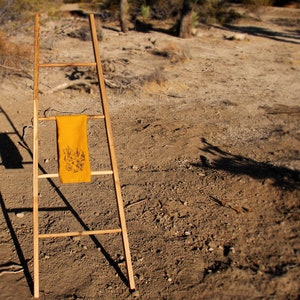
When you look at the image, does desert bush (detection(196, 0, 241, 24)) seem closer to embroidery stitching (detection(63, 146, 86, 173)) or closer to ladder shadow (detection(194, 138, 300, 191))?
ladder shadow (detection(194, 138, 300, 191))

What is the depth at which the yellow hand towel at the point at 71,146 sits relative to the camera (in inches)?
133

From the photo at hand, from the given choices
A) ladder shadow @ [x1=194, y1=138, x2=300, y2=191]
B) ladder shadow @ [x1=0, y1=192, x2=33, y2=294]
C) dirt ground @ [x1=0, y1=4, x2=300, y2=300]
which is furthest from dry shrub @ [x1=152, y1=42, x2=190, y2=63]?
ladder shadow @ [x1=0, y1=192, x2=33, y2=294]

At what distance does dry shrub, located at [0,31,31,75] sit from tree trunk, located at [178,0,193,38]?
5.15 metres

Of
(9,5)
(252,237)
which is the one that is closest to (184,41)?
(9,5)

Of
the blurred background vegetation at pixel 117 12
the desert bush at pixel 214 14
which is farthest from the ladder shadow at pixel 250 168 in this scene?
the desert bush at pixel 214 14

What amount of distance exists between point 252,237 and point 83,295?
1.70 meters

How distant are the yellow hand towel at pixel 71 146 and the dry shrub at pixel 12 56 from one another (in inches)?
221

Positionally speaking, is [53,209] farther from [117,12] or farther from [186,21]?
[117,12]

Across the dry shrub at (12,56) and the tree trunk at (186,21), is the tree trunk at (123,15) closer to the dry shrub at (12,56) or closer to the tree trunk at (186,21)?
the tree trunk at (186,21)

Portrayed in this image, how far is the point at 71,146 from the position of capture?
11.1 feet

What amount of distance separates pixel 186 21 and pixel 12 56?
18.9 ft

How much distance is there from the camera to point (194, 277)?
362 cm

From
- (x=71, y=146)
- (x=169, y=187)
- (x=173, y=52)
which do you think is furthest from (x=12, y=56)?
(x=71, y=146)

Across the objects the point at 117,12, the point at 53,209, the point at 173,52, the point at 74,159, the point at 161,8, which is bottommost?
the point at 117,12
